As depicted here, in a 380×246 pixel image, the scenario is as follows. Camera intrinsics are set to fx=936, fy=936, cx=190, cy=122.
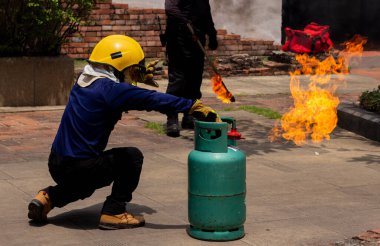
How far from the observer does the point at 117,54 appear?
6.55 metres

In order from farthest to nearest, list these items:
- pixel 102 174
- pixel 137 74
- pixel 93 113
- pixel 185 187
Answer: pixel 185 187 < pixel 137 74 < pixel 102 174 < pixel 93 113

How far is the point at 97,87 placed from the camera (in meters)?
6.54

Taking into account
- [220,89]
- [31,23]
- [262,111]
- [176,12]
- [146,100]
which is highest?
[176,12]

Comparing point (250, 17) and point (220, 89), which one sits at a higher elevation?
point (250, 17)

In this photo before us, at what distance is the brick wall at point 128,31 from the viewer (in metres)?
15.8

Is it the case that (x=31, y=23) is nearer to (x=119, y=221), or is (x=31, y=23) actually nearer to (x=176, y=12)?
(x=176, y=12)

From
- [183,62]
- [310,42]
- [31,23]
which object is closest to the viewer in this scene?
[183,62]

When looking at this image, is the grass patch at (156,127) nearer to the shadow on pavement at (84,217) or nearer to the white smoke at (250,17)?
the shadow on pavement at (84,217)

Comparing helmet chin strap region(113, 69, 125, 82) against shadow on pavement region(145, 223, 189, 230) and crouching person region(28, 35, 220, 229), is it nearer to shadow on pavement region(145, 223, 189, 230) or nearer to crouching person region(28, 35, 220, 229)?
crouching person region(28, 35, 220, 229)

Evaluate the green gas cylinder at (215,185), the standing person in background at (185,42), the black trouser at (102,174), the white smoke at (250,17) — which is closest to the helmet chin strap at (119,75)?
the black trouser at (102,174)

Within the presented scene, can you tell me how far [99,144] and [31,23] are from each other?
5675mm

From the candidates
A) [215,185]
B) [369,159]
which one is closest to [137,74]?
[215,185]

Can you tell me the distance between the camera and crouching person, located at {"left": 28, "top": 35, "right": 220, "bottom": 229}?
654 cm

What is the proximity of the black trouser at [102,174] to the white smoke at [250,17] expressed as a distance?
10902 mm
